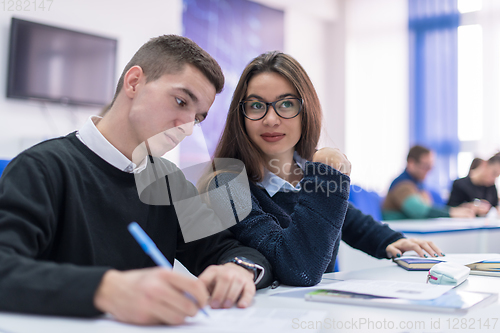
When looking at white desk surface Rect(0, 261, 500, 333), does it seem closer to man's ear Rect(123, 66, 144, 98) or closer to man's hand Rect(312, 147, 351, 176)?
man's hand Rect(312, 147, 351, 176)

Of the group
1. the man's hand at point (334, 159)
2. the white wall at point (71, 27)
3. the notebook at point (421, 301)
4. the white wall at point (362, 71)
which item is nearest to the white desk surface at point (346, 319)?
the notebook at point (421, 301)

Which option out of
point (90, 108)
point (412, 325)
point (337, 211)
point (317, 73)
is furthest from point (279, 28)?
point (412, 325)

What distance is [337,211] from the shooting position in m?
0.93

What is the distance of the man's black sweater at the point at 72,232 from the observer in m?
0.57

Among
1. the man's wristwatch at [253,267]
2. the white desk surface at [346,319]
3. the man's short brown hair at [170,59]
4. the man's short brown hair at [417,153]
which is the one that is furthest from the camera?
the man's short brown hair at [417,153]

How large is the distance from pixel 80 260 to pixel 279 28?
4892 millimetres

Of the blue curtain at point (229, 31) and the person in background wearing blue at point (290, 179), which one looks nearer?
the person in background wearing blue at point (290, 179)

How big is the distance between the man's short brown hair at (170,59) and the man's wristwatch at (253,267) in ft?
1.48

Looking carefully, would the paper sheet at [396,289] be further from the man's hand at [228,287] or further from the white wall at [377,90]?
the white wall at [377,90]

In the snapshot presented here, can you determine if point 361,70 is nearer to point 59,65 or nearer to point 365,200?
point 365,200

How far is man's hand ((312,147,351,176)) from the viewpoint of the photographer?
100 cm

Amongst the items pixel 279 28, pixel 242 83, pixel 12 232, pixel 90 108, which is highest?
pixel 279 28

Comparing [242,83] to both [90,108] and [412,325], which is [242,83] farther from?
[90,108]

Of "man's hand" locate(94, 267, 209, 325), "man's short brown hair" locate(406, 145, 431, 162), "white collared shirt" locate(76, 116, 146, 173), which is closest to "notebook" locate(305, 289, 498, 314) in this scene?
"man's hand" locate(94, 267, 209, 325)
